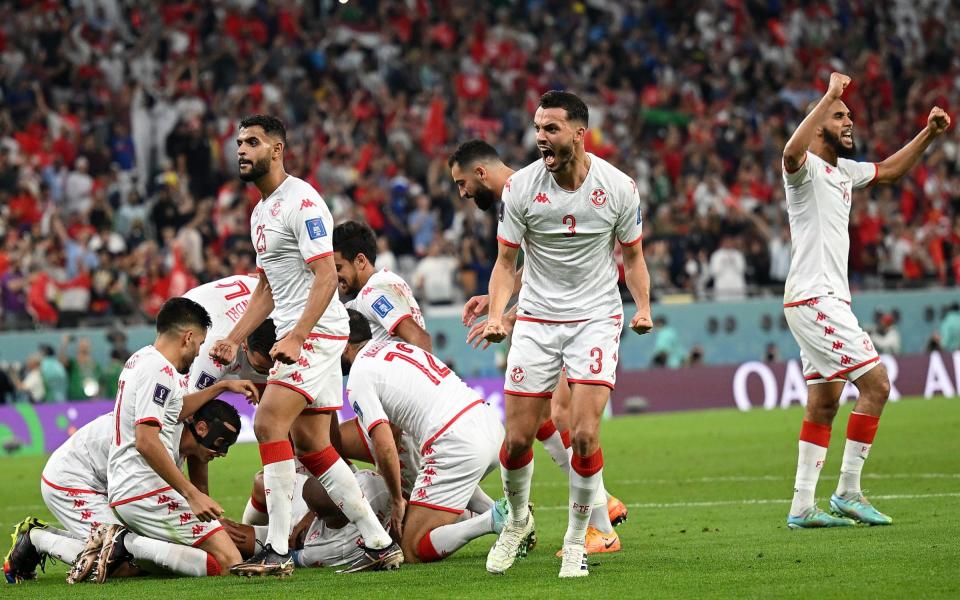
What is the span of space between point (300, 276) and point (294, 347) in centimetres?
69

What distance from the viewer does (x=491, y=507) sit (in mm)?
9141

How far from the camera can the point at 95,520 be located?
8867 millimetres

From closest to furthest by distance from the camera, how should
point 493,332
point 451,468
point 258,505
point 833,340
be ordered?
1. point 493,332
2. point 451,468
3. point 258,505
4. point 833,340

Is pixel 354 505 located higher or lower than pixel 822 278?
lower

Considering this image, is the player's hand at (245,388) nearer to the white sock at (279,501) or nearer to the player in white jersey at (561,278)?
the white sock at (279,501)

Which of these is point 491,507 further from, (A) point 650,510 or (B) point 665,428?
(B) point 665,428

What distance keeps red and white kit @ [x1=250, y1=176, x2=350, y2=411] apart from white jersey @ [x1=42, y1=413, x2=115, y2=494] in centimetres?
139

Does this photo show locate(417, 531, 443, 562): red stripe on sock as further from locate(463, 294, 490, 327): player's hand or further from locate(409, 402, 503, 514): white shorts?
locate(463, 294, 490, 327): player's hand

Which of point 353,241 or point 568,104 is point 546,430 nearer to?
point 353,241

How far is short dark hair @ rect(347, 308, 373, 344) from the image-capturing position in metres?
9.59

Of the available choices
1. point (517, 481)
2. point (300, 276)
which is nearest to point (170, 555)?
point (300, 276)

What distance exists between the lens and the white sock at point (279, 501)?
820 centimetres

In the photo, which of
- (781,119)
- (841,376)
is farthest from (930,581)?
(781,119)

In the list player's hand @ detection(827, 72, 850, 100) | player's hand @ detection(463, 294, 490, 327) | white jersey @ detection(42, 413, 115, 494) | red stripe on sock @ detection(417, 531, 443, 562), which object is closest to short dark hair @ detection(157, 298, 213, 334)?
white jersey @ detection(42, 413, 115, 494)
